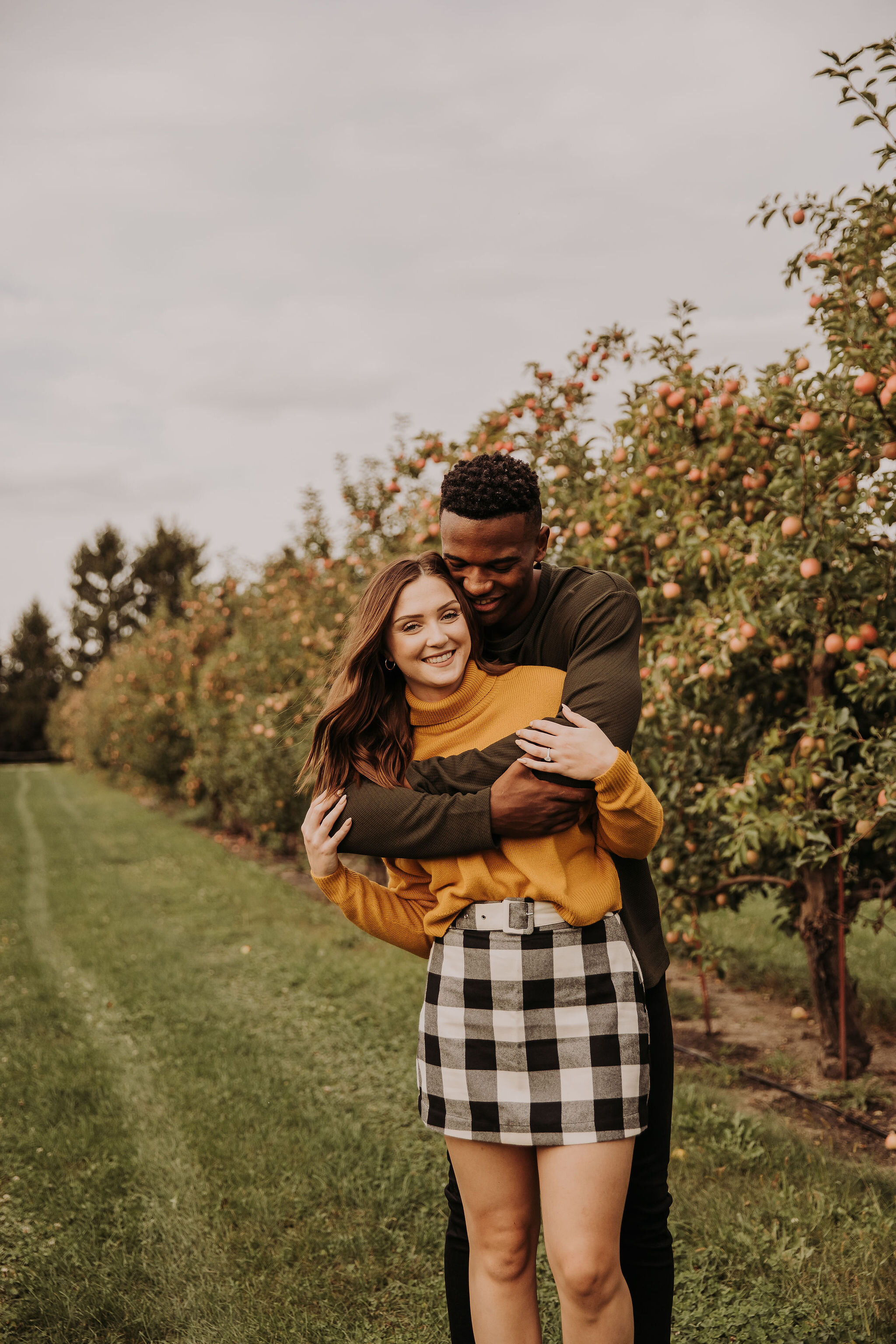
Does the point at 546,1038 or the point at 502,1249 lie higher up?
the point at 546,1038

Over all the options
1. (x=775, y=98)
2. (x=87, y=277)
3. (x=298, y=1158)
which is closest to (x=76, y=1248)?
(x=298, y=1158)

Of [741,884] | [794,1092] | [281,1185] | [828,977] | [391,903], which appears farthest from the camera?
[741,884]

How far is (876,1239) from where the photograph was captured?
273cm

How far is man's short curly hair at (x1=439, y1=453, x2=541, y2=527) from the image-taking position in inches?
72.0

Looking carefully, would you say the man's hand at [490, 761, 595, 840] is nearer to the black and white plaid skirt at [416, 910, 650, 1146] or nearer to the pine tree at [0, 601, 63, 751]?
the black and white plaid skirt at [416, 910, 650, 1146]

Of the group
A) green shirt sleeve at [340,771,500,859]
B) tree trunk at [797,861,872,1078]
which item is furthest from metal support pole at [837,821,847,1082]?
green shirt sleeve at [340,771,500,859]

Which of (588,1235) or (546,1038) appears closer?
(588,1235)

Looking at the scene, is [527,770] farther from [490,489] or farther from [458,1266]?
[458,1266]

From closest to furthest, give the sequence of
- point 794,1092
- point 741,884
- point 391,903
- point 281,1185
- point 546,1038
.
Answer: point 546,1038 → point 391,903 → point 281,1185 → point 794,1092 → point 741,884

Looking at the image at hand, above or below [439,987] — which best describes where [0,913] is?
below

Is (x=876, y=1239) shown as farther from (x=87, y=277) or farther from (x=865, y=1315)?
(x=87, y=277)

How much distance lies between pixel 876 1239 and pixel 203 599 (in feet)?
42.3

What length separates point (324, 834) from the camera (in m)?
1.86

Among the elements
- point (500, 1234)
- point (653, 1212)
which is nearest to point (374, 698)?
point (500, 1234)
